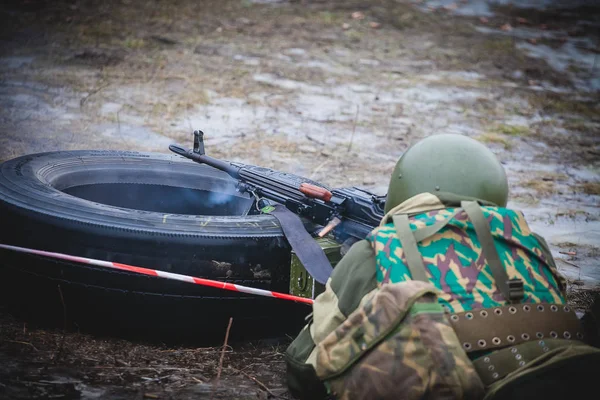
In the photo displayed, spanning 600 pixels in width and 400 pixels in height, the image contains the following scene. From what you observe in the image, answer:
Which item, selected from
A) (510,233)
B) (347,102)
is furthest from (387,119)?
(510,233)

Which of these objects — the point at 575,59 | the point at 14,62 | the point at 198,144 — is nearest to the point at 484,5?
the point at 575,59

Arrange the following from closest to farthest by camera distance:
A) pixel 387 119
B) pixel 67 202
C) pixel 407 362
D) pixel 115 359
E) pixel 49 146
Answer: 1. pixel 407 362
2. pixel 115 359
3. pixel 67 202
4. pixel 49 146
5. pixel 387 119

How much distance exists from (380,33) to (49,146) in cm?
698

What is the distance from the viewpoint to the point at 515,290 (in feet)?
8.53

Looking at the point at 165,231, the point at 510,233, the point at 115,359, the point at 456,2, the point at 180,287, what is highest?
the point at 456,2

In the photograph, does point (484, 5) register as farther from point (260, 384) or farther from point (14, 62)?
point (260, 384)

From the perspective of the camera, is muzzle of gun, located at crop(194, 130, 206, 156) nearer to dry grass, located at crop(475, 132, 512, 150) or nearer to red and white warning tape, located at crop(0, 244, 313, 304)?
red and white warning tape, located at crop(0, 244, 313, 304)

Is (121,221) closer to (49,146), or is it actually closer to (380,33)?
(49,146)

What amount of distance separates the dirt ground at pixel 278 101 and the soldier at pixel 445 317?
0.77 m

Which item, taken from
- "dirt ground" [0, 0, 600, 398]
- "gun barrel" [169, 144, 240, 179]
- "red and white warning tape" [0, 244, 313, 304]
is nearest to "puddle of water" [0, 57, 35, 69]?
"dirt ground" [0, 0, 600, 398]

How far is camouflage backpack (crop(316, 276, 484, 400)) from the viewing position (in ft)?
8.02

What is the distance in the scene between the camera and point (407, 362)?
8.11ft

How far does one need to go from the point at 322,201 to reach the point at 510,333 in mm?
1624

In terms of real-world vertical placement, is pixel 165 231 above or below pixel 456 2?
below
